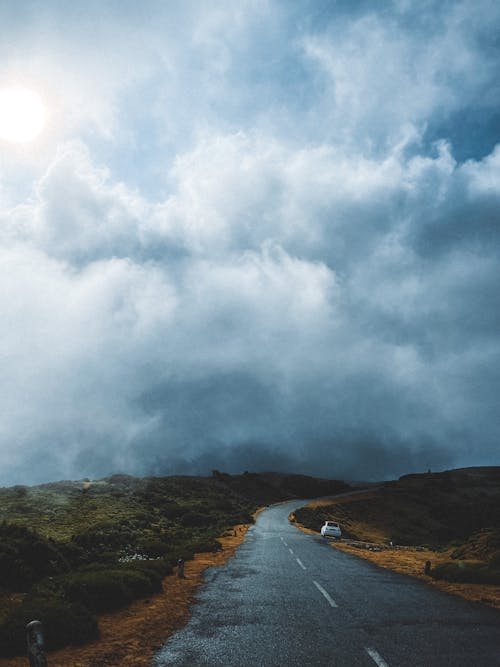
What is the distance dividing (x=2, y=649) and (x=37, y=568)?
1094 centimetres

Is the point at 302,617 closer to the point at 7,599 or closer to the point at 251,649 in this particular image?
the point at 251,649

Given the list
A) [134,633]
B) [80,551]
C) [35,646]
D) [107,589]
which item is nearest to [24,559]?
[80,551]

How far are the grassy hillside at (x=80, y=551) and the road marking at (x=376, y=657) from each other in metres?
5.21

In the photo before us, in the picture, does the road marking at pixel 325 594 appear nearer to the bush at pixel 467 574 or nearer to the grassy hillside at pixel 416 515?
the bush at pixel 467 574

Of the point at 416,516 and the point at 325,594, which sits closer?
the point at 325,594

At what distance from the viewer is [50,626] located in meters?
7.95

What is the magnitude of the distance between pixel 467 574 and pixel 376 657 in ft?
36.0

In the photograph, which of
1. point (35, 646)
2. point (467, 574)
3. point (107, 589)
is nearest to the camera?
point (35, 646)

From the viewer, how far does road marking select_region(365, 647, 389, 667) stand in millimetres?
6214

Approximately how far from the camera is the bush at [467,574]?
14.7 m

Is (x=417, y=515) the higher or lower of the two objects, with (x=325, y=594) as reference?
lower

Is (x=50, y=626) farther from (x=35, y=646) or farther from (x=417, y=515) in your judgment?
(x=417, y=515)

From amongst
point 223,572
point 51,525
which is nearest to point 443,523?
point 51,525

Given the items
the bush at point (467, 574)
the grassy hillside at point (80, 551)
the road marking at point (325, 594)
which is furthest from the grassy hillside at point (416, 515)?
the road marking at point (325, 594)
